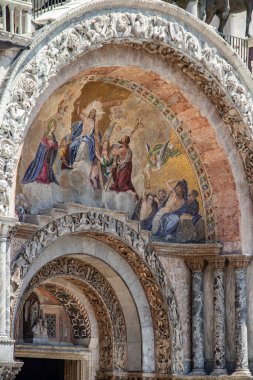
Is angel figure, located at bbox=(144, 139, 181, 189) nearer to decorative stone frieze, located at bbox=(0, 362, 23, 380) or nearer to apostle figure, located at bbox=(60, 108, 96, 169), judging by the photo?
apostle figure, located at bbox=(60, 108, 96, 169)

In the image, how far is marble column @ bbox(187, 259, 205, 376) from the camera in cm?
2228

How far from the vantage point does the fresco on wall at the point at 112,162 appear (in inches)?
811

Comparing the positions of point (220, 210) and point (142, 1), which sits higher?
point (142, 1)

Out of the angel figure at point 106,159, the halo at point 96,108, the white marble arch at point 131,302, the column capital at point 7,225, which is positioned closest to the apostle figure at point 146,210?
the white marble arch at point 131,302

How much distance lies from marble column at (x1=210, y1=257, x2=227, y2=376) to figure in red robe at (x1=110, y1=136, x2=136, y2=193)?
1852mm

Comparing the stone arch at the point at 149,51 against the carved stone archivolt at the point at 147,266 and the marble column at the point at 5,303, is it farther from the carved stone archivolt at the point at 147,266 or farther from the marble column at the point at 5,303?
the carved stone archivolt at the point at 147,266

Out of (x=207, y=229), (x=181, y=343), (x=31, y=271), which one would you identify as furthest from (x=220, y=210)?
(x=31, y=271)

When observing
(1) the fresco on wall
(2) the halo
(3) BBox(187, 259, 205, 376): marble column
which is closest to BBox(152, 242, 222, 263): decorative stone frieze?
(3) BBox(187, 259, 205, 376): marble column

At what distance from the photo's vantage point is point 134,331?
2220 centimetres

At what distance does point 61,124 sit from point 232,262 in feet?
11.8

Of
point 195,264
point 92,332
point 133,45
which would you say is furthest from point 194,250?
point 133,45

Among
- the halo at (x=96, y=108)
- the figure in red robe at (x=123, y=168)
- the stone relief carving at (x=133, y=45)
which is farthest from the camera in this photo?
the figure in red robe at (x=123, y=168)

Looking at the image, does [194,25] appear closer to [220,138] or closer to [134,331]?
[220,138]

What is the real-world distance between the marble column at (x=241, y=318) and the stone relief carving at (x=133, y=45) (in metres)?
1.35
